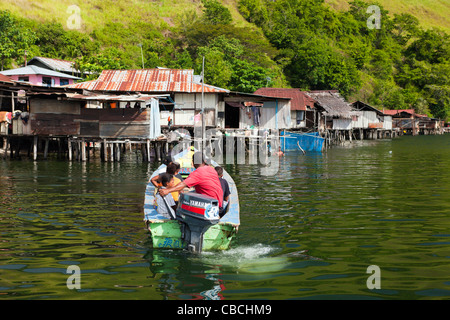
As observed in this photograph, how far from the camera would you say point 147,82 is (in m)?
34.5

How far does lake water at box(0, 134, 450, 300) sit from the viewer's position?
7.35 metres

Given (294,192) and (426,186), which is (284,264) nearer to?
(294,192)

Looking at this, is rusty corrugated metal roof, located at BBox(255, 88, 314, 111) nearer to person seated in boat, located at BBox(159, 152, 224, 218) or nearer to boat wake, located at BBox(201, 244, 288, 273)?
boat wake, located at BBox(201, 244, 288, 273)

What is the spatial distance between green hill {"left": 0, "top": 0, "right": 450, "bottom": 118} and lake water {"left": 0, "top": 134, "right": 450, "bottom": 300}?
3263 centimetres

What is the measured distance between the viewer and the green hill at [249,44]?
5362 cm

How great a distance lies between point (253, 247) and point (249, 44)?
59.8 meters

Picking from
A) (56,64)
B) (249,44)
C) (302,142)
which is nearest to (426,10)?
(249,44)

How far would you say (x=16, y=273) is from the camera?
26.3 ft

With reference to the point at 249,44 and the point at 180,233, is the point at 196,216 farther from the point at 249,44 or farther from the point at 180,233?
the point at 249,44

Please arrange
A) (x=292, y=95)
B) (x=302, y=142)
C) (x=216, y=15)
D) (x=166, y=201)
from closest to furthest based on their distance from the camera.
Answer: (x=166, y=201) → (x=302, y=142) → (x=292, y=95) → (x=216, y=15)

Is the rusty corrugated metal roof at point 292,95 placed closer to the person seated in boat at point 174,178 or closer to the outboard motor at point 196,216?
the person seated in boat at point 174,178

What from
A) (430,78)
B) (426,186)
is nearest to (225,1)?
(430,78)

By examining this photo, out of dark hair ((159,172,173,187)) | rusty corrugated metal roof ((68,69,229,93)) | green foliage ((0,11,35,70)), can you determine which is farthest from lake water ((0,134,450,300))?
green foliage ((0,11,35,70))
